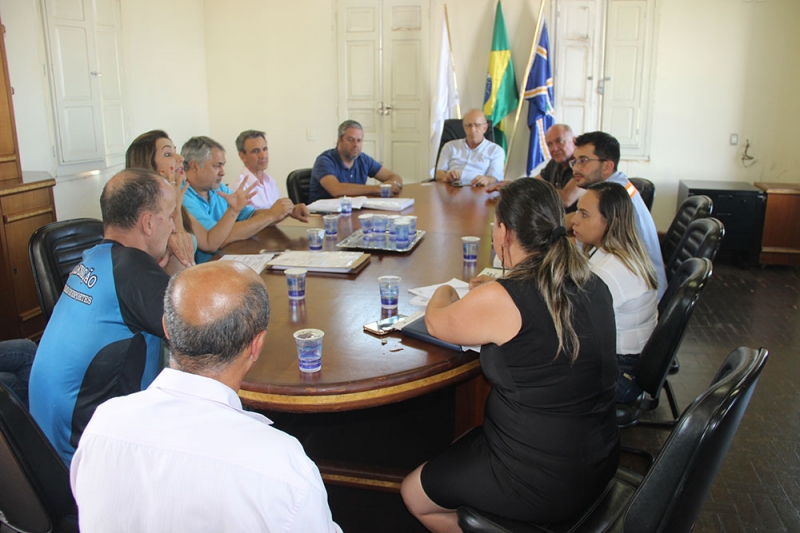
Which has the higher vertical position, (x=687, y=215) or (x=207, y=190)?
(x=207, y=190)

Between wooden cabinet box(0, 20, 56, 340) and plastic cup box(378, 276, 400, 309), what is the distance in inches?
106

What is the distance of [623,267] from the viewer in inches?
91.7

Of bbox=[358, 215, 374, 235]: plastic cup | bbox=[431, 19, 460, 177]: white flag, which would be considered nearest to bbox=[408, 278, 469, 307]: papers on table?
bbox=[358, 215, 374, 235]: plastic cup

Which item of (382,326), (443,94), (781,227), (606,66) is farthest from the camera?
(443,94)

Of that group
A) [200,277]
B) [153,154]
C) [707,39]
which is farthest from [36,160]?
[707,39]

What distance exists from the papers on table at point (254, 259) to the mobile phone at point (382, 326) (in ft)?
2.55

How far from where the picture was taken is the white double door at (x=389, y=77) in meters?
6.92

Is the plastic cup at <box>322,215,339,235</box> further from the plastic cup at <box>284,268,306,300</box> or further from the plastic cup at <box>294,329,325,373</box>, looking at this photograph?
the plastic cup at <box>294,329,325,373</box>

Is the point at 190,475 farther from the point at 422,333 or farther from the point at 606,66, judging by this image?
the point at 606,66

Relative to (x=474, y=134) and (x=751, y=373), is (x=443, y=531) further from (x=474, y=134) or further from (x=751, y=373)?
(x=474, y=134)

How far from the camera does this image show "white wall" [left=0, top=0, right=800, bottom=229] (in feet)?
20.1

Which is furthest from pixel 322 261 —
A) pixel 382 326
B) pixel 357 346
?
pixel 357 346

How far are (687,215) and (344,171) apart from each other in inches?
97.8

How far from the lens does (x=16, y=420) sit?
1354mm
